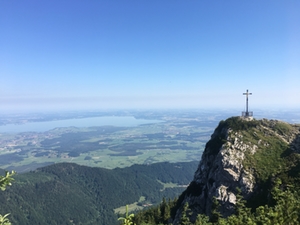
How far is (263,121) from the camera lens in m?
64.6

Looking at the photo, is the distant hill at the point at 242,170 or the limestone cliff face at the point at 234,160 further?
the limestone cliff face at the point at 234,160

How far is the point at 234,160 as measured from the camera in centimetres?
5044

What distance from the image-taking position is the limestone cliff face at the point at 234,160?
1853 inches

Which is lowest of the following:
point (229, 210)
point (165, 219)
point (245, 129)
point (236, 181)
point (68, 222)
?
point (68, 222)

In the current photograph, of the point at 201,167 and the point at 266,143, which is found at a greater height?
the point at 266,143

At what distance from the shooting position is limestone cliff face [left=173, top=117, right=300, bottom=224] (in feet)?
154

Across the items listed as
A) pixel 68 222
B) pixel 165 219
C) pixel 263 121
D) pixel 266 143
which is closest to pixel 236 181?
pixel 266 143

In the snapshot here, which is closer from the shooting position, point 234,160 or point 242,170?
point 242,170

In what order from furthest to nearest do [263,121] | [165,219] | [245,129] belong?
[165,219], [263,121], [245,129]

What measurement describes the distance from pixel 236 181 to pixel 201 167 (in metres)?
15.2

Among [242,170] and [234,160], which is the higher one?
[234,160]

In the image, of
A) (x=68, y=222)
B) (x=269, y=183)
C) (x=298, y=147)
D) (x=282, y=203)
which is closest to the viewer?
(x=282, y=203)

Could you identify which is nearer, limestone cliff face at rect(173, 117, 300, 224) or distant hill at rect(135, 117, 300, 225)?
distant hill at rect(135, 117, 300, 225)

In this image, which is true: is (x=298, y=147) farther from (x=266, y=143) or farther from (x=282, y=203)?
(x=282, y=203)
